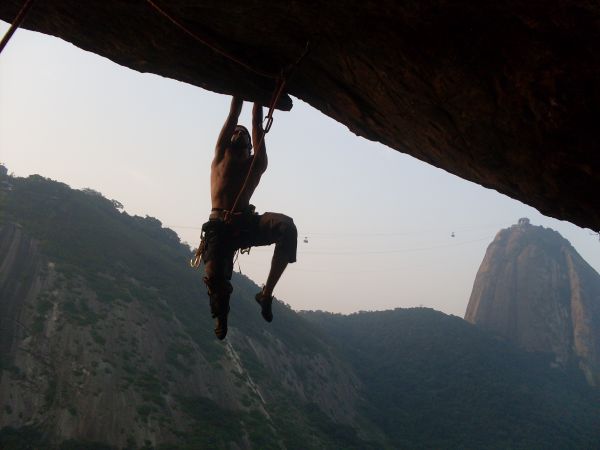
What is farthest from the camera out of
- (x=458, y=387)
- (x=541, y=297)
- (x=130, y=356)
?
(x=541, y=297)

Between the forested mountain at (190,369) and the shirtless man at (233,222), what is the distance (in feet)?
81.2

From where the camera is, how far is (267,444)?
107 feet

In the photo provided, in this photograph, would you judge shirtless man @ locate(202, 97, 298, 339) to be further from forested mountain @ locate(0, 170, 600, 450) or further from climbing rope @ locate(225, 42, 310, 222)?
forested mountain @ locate(0, 170, 600, 450)

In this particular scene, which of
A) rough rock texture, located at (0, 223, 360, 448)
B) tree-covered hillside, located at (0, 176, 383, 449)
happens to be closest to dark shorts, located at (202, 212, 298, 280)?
tree-covered hillside, located at (0, 176, 383, 449)

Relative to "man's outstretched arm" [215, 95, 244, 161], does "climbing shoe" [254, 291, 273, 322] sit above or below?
below

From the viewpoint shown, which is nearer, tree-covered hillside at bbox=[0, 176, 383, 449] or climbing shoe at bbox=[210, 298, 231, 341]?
climbing shoe at bbox=[210, 298, 231, 341]

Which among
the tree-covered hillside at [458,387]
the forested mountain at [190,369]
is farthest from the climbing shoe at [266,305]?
the tree-covered hillside at [458,387]

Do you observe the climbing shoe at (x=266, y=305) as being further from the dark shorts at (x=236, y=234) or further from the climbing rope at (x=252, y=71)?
the climbing rope at (x=252, y=71)

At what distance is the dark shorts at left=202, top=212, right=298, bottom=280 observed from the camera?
498 cm

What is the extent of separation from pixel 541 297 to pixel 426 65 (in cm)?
10583

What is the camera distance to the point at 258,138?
5.20 m

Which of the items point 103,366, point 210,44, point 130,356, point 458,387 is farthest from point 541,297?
point 210,44

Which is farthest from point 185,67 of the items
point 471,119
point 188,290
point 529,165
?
point 188,290

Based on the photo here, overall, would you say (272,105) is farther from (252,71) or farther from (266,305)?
(266,305)
